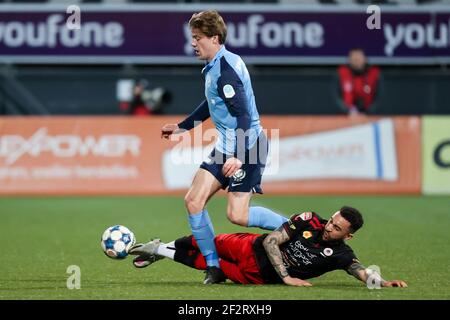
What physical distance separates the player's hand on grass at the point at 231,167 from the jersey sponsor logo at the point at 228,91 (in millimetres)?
534

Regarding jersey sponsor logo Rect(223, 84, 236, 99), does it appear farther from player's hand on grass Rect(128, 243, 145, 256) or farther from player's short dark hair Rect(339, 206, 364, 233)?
player's hand on grass Rect(128, 243, 145, 256)

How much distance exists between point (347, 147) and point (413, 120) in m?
1.22

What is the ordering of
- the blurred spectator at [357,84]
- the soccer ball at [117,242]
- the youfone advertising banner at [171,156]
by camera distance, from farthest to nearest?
the blurred spectator at [357,84], the youfone advertising banner at [171,156], the soccer ball at [117,242]

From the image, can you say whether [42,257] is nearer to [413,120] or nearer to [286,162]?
[286,162]

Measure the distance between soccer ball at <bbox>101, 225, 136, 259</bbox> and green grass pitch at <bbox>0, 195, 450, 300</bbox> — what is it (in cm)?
23

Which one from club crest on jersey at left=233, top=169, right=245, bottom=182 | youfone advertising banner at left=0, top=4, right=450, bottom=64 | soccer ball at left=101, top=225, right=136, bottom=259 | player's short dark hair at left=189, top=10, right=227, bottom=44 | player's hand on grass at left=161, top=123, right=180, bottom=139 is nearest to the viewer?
player's short dark hair at left=189, top=10, right=227, bottom=44

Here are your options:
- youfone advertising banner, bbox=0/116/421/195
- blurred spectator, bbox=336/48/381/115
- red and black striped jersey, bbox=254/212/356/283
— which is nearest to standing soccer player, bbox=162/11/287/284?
red and black striped jersey, bbox=254/212/356/283

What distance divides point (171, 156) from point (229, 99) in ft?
30.6

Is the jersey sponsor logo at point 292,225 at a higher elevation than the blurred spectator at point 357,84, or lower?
lower

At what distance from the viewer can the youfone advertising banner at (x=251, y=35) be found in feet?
67.5

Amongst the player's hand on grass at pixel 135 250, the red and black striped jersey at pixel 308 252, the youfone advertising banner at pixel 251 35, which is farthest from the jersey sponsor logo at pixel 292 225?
the youfone advertising banner at pixel 251 35

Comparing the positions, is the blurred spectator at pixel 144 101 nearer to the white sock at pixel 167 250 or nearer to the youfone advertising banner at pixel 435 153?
the youfone advertising banner at pixel 435 153

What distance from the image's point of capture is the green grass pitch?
827 cm
